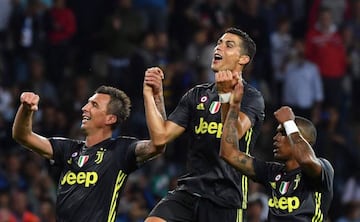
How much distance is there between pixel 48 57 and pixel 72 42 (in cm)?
79

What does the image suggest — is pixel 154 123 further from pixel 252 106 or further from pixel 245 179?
pixel 245 179

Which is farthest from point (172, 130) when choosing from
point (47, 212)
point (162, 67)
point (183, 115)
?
point (162, 67)

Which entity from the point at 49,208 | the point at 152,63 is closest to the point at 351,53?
the point at 152,63

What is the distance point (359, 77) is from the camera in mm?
21500

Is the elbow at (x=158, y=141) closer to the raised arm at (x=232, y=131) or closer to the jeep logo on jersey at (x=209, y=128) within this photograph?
the jeep logo on jersey at (x=209, y=128)

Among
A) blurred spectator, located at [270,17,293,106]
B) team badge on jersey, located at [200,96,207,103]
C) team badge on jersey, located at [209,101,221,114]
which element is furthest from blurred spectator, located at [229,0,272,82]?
team badge on jersey, located at [209,101,221,114]

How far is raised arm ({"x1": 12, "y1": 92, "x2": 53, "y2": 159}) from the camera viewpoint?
11172 mm

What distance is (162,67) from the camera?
19.5 metres

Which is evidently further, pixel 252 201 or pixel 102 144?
pixel 252 201

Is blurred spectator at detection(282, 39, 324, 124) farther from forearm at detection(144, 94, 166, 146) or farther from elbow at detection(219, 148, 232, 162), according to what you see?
elbow at detection(219, 148, 232, 162)

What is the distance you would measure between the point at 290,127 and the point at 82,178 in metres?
1.88

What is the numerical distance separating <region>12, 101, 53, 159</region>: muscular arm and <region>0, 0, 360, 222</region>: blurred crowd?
574 centimetres

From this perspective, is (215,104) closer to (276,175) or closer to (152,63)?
(276,175)

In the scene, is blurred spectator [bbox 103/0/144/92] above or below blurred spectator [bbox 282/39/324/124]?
above
